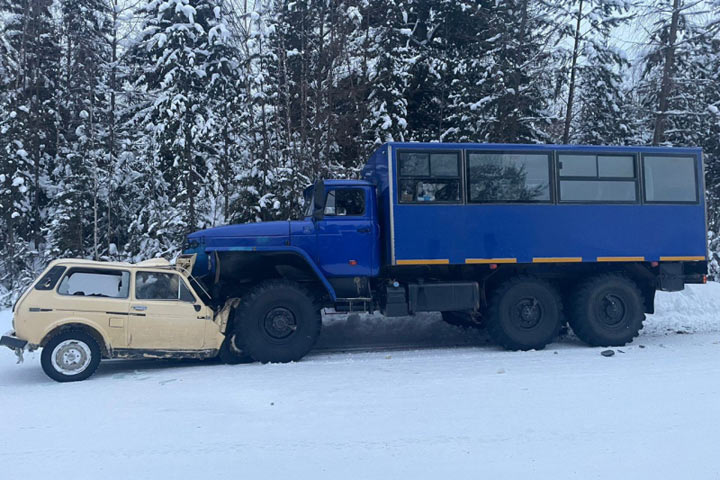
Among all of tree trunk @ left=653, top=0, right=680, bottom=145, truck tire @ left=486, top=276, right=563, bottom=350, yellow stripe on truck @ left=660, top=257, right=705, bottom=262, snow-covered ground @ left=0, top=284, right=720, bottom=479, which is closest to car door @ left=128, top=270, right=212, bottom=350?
snow-covered ground @ left=0, top=284, right=720, bottom=479

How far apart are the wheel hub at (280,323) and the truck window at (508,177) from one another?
11.4 ft

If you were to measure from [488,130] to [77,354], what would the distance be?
12.4 meters

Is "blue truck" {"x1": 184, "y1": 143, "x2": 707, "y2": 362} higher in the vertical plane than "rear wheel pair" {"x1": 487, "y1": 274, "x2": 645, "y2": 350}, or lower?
higher

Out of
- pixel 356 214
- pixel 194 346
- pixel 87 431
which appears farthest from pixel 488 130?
pixel 87 431

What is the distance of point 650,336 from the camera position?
1070cm

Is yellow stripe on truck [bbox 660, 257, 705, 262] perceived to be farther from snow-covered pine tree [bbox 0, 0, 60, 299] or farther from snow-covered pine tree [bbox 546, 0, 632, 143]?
snow-covered pine tree [bbox 0, 0, 60, 299]

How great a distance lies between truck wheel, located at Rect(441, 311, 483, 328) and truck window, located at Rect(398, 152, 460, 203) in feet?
7.09

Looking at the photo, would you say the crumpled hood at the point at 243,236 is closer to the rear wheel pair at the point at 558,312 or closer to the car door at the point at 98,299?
the car door at the point at 98,299

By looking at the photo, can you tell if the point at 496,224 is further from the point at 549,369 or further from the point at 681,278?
the point at 681,278

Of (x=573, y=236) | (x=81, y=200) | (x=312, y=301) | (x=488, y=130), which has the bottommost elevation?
(x=312, y=301)

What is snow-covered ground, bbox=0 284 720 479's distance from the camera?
433 centimetres

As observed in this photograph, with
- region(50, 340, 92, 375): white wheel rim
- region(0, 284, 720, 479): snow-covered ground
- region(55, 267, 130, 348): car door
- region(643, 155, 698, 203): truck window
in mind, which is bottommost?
region(0, 284, 720, 479): snow-covered ground

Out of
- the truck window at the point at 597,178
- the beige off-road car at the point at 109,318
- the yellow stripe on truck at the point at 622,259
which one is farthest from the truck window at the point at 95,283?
the yellow stripe on truck at the point at 622,259

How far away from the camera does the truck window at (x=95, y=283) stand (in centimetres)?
761
